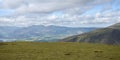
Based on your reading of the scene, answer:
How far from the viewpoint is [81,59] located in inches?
1700

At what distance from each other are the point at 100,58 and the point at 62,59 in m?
7.96

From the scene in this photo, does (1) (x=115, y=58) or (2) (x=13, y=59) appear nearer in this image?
(2) (x=13, y=59)

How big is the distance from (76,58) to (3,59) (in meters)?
14.4

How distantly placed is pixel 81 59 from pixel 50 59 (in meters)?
6.08

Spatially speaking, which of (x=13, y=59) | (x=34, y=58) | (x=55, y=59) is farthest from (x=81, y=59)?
(x=13, y=59)

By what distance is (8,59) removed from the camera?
42906 mm

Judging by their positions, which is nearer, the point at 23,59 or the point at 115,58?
the point at 23,59

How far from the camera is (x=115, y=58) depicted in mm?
45281

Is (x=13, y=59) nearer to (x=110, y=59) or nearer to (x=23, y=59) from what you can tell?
(x=23, y=59)

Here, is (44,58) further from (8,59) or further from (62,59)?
(8,59)

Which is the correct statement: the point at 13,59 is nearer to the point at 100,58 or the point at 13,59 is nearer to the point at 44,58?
the point at 44,58

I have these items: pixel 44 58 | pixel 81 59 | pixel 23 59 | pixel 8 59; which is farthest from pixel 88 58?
pixel 8 59

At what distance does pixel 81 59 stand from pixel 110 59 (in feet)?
19.4

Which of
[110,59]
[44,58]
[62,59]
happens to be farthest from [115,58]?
[44,58]
